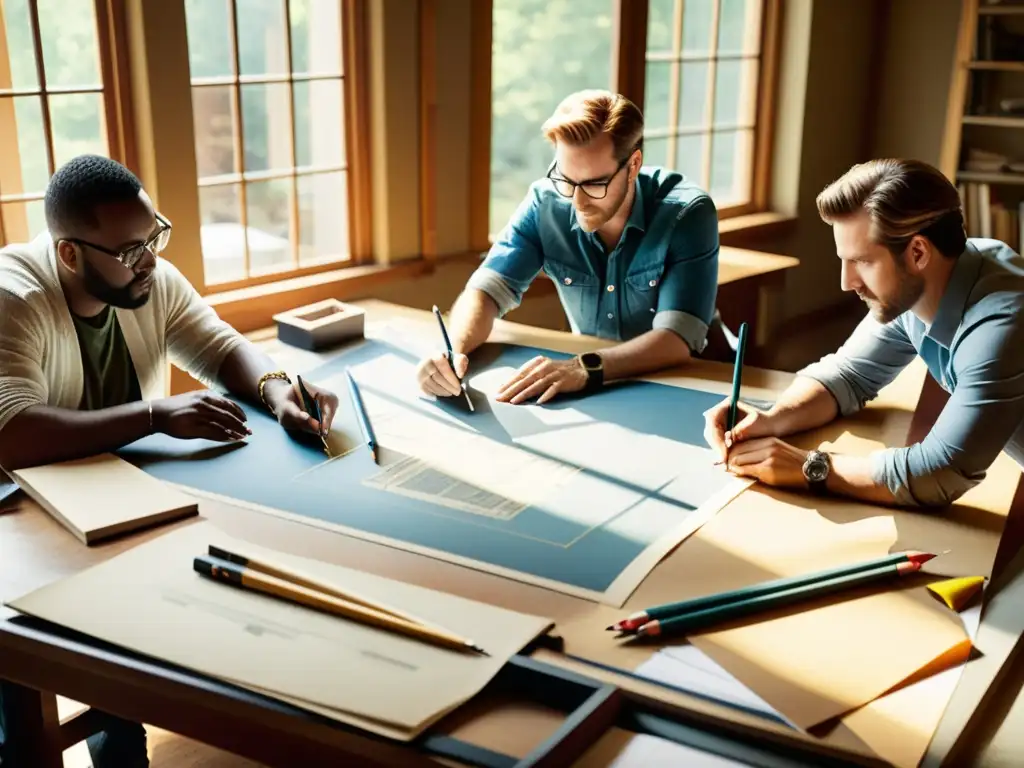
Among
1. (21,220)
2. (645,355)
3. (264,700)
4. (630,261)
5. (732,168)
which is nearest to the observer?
(264,700)

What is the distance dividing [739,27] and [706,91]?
38 cm

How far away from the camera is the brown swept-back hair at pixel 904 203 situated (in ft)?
5.64

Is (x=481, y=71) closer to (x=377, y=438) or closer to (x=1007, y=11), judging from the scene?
(x=377, y=438)

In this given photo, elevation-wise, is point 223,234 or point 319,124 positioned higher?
point 319,124

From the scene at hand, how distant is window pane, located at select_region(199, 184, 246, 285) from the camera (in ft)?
10.5

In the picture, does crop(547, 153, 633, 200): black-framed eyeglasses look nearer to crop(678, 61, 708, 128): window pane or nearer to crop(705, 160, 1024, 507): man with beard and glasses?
crop(705, 160, 1024, 507): man with beard and glasses

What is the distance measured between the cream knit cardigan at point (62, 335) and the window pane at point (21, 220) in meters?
0.77

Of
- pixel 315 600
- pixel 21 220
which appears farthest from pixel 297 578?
pixel 21 220

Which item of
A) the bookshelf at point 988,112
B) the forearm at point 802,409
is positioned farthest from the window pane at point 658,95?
the forearm at point 802,409

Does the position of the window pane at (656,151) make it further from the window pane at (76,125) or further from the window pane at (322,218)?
the window pane at (76,125)

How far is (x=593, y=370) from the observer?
2225 mm

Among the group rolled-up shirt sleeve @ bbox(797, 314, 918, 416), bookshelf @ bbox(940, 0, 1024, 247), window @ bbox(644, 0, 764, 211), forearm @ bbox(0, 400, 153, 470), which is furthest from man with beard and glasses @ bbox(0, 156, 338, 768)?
bookshelf @ bbox(940, 0, 1024, 247)

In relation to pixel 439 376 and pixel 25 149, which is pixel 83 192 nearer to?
pixel 439 376

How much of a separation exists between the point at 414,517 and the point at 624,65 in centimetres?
301
